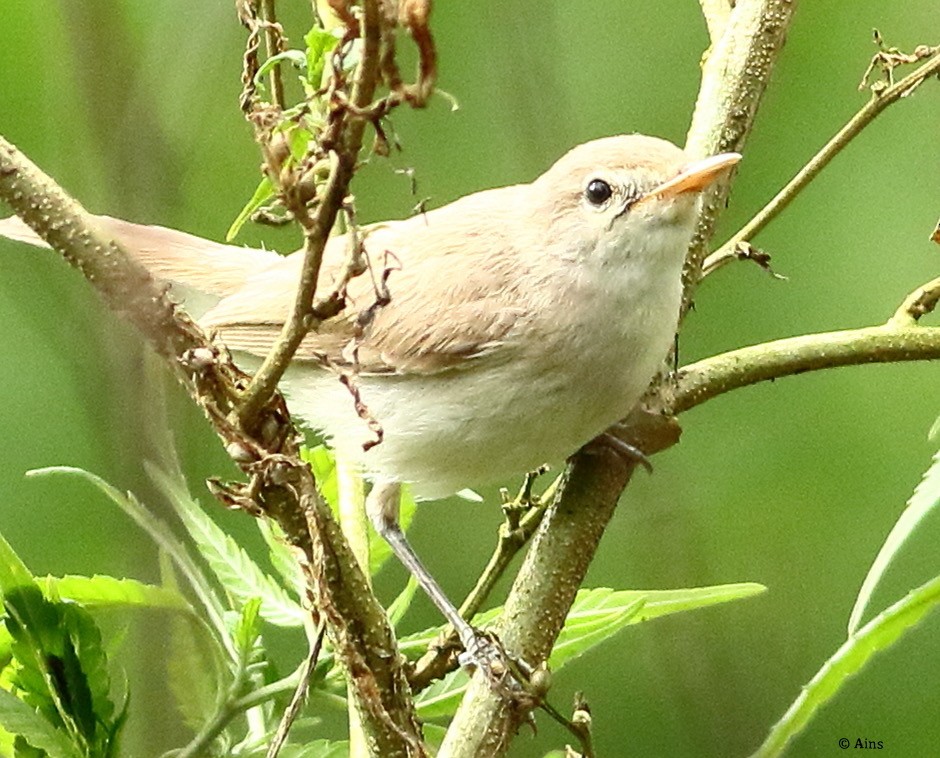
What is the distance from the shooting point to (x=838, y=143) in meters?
1.05

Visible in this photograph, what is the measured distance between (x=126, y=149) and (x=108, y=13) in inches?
5.3

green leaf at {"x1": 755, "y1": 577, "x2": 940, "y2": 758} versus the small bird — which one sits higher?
the small bird

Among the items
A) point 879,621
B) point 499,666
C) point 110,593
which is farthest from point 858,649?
point 110,593

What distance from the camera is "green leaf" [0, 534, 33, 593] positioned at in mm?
844

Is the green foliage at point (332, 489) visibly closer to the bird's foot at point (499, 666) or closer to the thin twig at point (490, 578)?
the thin twig at point (490, 578)

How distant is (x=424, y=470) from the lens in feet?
4.20

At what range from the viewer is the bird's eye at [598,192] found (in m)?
1.22

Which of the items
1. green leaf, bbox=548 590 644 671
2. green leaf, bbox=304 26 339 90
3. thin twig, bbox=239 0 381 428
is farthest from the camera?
green leaf, bbox=548 590 644 671

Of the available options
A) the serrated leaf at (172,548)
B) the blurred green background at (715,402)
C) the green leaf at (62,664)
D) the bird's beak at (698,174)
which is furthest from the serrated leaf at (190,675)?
the blurred green background at (715,402)

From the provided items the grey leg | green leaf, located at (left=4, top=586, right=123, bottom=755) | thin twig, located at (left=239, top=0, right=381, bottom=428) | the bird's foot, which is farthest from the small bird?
thin twig, located at (left=239, top=0, right=381, bottom=428)

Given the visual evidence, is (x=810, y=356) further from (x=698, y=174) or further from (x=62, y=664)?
(x=62, y=664)

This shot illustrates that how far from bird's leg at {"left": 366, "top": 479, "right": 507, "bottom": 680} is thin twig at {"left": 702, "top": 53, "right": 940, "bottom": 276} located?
15.1 inches

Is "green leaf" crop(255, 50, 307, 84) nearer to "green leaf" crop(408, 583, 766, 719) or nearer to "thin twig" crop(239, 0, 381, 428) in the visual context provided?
"thin twig" crop(239, 0, 381, 428)

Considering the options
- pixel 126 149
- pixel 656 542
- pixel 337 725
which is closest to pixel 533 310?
pixel 126 149
